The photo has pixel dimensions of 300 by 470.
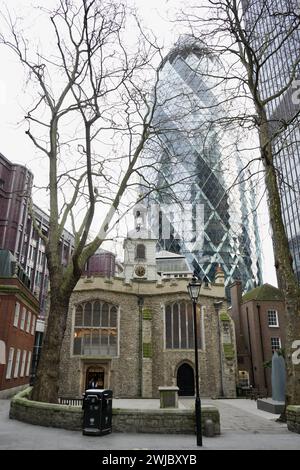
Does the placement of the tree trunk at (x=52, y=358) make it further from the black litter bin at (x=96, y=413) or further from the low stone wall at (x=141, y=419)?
the black litter bin at (x=96, y=413)

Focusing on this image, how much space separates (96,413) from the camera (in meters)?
8.68

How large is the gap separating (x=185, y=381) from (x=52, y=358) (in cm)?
1884

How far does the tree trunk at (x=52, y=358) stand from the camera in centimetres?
1070

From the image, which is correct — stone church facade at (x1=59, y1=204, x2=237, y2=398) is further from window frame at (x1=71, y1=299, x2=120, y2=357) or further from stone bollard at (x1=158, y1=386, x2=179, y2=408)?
stone bollard at (x1=158, y1=386, x2=179, y2=408)

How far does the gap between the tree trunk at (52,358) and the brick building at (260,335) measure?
22396mm

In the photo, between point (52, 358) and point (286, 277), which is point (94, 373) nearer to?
point (52, 358)

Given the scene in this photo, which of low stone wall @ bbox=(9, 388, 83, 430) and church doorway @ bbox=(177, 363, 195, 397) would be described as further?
church doorway @ bbox=(177, 363, 195, 397)

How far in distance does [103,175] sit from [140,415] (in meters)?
7.86

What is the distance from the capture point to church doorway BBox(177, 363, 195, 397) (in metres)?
27.0

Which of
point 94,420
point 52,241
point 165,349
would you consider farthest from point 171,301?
point 94,420

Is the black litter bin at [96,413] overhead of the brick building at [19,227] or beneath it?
beneath

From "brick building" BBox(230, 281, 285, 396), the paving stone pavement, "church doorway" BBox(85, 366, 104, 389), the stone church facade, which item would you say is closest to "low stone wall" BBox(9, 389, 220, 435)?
the paving stone pavement

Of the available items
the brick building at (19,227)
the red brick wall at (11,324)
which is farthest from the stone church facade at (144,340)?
the brick building at (19,227)

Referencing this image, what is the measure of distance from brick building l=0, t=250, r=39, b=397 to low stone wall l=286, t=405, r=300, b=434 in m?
16.5
